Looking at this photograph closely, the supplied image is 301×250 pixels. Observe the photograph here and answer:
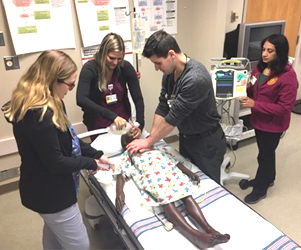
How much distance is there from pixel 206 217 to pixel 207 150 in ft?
1.50

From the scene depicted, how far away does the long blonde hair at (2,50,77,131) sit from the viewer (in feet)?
3.46

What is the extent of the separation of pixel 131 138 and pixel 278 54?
1.20 m

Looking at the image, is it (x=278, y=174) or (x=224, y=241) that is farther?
(x=278, y=174)

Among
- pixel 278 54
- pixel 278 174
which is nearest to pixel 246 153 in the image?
pixel 278 174

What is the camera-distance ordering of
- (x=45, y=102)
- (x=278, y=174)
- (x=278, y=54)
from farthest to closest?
(x=278, y=174) < (x=278, y=54) < (x=45, y=102)

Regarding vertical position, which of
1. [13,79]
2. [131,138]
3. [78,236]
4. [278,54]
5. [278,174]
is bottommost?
[278,174]

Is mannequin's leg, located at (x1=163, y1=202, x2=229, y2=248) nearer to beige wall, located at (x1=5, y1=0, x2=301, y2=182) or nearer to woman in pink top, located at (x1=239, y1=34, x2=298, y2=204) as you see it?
woman in pink top, located at (x1=239, y1=34, x2=298, y2=204)

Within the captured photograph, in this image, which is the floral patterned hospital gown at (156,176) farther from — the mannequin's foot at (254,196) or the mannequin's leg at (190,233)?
the mannequin's foot at (254,196)

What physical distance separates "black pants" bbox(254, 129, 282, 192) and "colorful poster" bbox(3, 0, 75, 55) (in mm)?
1788

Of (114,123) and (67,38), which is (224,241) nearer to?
(114,123)

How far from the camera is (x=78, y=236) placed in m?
1.36

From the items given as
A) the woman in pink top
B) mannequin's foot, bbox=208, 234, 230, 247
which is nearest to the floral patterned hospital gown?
mannequin's foot, bbox=208, 234, 230, 247

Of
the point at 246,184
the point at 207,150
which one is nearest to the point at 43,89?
the point at 207,150

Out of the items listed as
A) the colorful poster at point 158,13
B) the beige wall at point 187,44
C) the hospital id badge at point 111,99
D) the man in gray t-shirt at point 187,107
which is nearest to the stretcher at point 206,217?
the man in gray t-shirt at point 187,107
